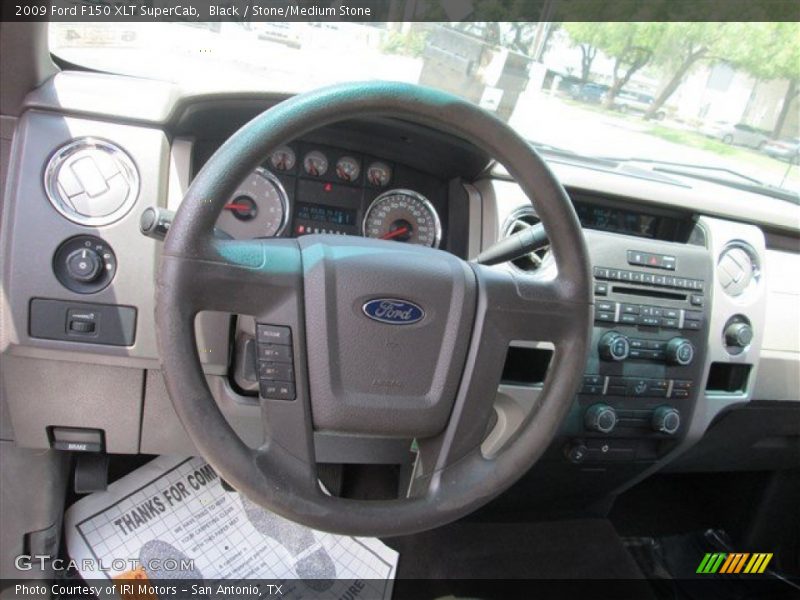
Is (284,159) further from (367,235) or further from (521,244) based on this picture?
(521,244)

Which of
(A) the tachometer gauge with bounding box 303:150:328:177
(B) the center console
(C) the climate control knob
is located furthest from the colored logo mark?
(A) the tachometer gauge with bounding box 303:150:328:177

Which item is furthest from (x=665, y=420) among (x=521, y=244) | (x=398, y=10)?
(x=398, y=10)

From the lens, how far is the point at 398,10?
4.42ft

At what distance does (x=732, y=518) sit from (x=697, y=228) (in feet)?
3.81

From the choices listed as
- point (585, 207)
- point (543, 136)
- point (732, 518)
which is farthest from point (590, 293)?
point (732, 518)

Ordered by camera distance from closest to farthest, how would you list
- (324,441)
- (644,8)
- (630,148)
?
(324,441) < (644,8) < (630,148)

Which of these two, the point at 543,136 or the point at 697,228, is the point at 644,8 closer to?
the point at 543,136

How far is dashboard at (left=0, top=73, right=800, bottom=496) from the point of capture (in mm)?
1107

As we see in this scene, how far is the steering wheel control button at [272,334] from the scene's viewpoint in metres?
0.89

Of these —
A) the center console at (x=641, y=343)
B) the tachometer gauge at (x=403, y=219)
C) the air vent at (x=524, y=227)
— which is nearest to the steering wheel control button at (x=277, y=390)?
the tachometer gauge at (x=403, y=219)

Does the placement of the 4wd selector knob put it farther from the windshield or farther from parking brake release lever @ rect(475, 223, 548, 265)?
parking brake release lever @ rect(475, 223, 548, 265)

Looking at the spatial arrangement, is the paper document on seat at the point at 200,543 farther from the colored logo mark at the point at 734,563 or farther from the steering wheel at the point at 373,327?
the colored logo mark at the point at 734,563

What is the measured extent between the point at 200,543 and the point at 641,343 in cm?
112

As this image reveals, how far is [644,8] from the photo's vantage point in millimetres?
1537
